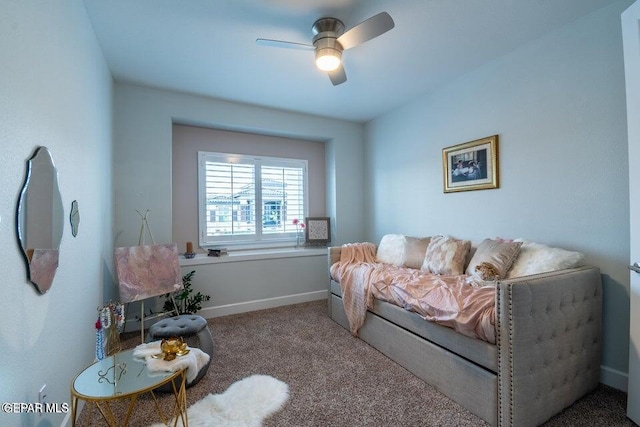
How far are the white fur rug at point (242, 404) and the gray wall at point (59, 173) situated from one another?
A: 0.70m

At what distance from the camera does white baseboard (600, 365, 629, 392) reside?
6.21 feet

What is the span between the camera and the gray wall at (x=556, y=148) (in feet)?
6.40

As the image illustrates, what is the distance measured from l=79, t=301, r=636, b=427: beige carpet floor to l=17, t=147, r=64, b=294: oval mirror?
2.88 ft

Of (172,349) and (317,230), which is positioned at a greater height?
(317,230)

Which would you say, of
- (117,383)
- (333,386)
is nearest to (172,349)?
(117,383)

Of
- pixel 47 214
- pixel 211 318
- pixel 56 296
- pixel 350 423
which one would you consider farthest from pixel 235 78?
pixel 350 423

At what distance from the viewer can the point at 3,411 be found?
3.19 feet

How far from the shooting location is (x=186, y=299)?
3270mm

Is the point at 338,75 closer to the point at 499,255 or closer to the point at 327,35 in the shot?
the point at 327,35

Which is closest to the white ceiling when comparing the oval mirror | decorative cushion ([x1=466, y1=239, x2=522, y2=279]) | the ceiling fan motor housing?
the ceiling fan motor housing

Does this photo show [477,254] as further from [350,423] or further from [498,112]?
[350,423]

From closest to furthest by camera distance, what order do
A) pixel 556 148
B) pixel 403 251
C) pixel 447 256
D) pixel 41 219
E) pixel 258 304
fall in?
1. pixel 41 219
2. pixel 556 148
3. pixel 447 256
4. pixel 403 251
5. pixel 258 304

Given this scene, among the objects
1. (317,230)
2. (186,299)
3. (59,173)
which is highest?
(59,173)

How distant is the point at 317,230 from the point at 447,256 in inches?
82.2
